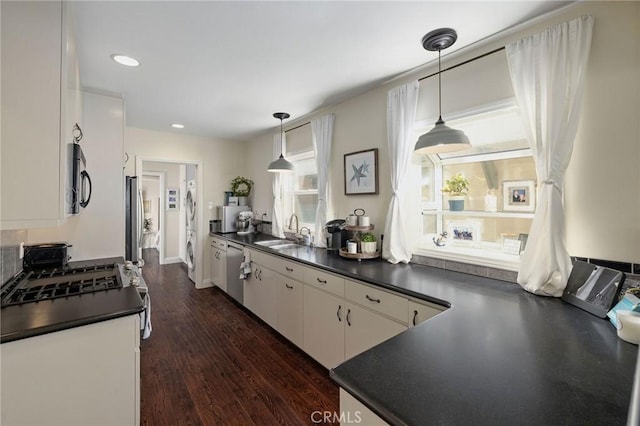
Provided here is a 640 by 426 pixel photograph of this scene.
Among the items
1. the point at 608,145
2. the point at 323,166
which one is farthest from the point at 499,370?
the point at 323,166

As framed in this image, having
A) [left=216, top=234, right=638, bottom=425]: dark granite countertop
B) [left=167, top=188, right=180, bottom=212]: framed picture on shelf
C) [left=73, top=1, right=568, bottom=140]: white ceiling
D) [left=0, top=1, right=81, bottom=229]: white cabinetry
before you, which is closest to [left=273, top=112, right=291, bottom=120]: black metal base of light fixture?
[left=73, top=1, right=568, bottom=140]: white ceiling

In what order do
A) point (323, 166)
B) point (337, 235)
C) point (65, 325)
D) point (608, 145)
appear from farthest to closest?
1. point (323, 166)
2. point (337, 235)
3. point (608, 145)
4. point (65, 325)

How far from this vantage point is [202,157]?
4.74 meters

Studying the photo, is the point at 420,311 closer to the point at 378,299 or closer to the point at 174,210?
the point at 378,299

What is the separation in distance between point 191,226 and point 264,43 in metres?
3.90

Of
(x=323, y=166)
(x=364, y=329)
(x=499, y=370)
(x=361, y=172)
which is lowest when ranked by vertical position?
(x=364, y=329)

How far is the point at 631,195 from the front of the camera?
145 centimetres

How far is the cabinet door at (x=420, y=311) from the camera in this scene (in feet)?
5.25

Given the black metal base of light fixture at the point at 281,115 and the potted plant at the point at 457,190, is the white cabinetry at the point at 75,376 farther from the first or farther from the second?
the black metal base of light fixture at the point at 281,115

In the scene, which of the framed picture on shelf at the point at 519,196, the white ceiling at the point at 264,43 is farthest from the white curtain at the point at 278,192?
the framed picture on shelf at the point at 519,196

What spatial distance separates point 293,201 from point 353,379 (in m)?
3.39

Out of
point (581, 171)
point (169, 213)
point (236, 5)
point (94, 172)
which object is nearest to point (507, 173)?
point (581, 171)

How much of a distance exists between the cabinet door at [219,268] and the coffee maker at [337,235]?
1952 millimetres

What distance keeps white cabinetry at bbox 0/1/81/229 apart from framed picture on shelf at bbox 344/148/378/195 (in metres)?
2.19
